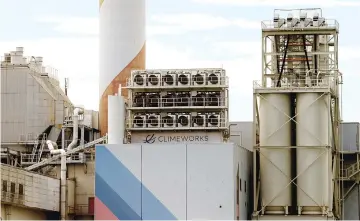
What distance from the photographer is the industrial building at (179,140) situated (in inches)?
2015

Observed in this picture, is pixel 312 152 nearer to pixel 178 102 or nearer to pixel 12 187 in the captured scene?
pixel 178 102

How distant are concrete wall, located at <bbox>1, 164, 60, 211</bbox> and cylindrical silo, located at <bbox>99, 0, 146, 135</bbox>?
8.92 metres

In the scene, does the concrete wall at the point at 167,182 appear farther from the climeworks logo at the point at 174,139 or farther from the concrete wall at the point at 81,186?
the concrete wall at the point at 81,186

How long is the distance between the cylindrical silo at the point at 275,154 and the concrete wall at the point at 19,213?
1233 centimetres

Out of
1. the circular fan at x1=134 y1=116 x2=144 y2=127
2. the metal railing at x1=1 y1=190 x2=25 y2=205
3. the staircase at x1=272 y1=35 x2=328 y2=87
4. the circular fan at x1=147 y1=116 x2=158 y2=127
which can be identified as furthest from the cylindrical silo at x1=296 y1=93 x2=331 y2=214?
the metal railing at x1=1 y1=190 x2=25 y2=205

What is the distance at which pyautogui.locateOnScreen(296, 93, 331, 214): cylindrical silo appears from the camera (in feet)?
181

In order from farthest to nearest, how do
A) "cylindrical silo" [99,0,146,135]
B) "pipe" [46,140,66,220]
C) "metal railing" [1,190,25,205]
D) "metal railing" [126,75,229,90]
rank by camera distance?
"cylindrical silo" [99,0,146,135], "pipe" [46,140,66,220], "metal railing" [126,75,229,90], "metal railing" [1,190,25,205]

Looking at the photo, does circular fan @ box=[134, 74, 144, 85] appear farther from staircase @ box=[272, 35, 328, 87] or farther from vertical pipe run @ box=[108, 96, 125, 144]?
staircase @ box=[272, 35, 328, 87]

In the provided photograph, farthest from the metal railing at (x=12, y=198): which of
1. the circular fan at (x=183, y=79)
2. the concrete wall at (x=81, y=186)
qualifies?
the circular fan at (x=183, y=79)

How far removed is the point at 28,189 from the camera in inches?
2191

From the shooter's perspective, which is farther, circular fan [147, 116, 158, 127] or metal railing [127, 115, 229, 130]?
circular fan [147, 116, 158, 127]

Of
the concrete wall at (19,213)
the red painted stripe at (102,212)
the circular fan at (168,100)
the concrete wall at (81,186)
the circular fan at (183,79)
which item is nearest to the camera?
the red painted stripe at (102,212)

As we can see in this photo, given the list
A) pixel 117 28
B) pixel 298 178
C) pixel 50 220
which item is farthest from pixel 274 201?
pixel 117 28

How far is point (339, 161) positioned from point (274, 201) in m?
6.13
